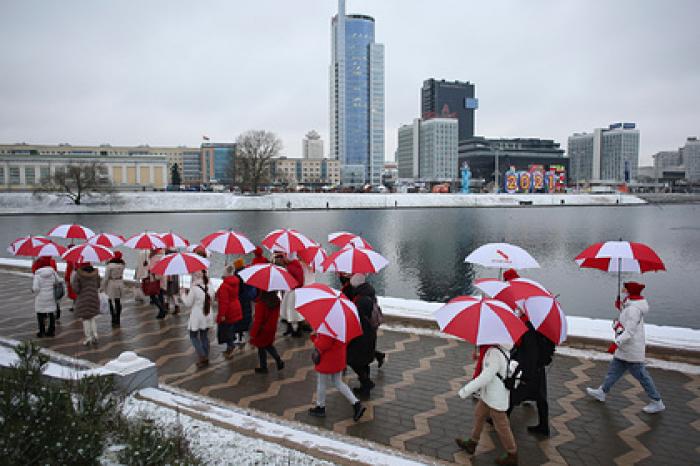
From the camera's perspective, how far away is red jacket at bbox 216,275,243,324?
24.8ft

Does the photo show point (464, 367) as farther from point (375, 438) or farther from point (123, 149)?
point (123, 149)

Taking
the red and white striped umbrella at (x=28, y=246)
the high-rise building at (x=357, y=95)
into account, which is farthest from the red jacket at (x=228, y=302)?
the high-rise building at (x=357, y=95)

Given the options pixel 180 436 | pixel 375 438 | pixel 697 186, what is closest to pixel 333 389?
pixel 375 438

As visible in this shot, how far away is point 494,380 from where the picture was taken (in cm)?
466

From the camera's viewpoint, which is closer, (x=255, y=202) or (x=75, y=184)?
(x=75, y=184)

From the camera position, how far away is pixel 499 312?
4.40 metres

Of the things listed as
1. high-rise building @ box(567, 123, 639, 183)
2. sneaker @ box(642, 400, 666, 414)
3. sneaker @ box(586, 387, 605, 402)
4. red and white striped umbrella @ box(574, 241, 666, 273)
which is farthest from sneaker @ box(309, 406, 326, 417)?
high-rise building @ box(567, 123, 639, 183)

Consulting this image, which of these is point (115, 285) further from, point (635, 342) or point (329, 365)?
point (635, 342)

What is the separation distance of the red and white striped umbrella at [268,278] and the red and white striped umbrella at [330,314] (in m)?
1.41

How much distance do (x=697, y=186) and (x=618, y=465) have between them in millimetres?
210365

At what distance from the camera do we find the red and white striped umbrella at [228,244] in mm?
9547

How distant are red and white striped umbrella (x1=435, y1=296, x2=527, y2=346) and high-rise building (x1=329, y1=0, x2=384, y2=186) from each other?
6612 inches

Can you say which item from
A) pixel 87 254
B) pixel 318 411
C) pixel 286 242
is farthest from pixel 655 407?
pixel 87 254

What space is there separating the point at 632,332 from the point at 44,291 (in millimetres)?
9550
